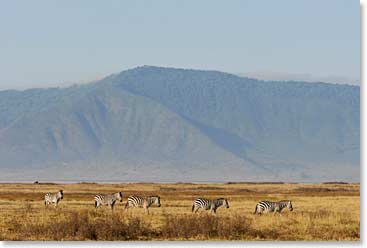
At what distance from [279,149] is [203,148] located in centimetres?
1676

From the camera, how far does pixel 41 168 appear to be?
16925 centimetres

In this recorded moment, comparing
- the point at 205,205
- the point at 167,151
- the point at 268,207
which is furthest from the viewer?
the point at 167,151

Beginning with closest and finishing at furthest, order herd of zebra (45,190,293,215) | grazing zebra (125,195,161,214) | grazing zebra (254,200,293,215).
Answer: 1. grazing zebra (254,200,293,215)
2. herd of zebra (45,190,293,215)
3. grazing zebra (125,195,161,214)

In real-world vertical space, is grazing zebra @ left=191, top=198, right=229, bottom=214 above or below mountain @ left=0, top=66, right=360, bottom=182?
below

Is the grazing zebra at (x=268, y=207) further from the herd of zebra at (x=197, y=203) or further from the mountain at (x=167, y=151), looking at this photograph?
the mountain at (x=167, y=151)

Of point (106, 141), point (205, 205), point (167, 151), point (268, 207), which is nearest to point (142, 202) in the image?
point (205, 205)

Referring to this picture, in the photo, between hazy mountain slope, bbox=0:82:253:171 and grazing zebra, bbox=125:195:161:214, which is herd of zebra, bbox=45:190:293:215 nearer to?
grazing zebra, bbox=125:195:161:214

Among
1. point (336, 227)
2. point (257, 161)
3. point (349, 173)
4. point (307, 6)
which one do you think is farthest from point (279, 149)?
point (336, 227)

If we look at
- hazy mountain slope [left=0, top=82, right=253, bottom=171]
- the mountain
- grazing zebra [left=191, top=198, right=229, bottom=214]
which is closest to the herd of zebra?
grazing zebra [left=191, top=198, right=229, bottom=214]

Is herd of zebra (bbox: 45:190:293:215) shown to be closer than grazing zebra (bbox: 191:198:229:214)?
Yes

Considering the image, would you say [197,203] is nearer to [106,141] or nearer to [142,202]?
[142,202]

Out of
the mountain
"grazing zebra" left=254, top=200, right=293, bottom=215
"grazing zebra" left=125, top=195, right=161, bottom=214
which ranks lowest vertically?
"grazing zebra" left=254, top=200, right=293, bottom=215

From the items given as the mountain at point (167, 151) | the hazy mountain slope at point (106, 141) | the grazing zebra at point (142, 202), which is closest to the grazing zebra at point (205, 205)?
the grazing zebra at point (142, 202)

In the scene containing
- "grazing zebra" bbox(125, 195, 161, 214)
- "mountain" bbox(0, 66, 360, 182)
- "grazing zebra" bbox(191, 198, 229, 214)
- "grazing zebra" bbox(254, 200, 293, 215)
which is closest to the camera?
"grazing zebra" bbox(254, 200, 293, 215)
